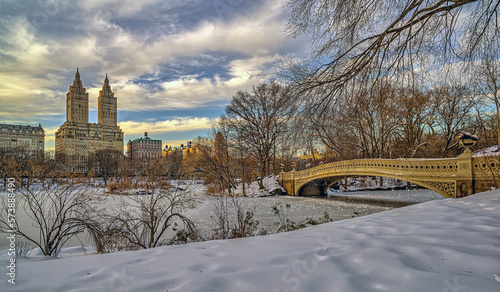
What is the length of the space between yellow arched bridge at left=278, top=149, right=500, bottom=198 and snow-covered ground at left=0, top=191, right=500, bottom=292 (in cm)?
701

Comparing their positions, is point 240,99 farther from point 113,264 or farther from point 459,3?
point 113,264

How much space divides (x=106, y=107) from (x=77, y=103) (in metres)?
14.2

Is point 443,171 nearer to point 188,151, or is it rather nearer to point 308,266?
point 308,266

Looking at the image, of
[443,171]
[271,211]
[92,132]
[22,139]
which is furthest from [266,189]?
[92,132]

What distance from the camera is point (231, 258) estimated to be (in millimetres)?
2896

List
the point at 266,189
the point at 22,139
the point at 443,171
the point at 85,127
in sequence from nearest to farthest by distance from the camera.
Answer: the point at 443,171 < the point at 266,189 < the point at 22,139 < the point at 85,127

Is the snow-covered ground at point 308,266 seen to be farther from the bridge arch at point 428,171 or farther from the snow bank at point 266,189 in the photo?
the snow bank at point 266,189

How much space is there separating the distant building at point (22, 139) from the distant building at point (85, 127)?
26.6 m

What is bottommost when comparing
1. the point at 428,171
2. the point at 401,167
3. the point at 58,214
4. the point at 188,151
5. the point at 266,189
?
the point at 266,189

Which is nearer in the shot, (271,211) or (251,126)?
(271,211)

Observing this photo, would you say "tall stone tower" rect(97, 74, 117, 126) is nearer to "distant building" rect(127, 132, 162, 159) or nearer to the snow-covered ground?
"distant building" rect(127, 132, 162, 159)

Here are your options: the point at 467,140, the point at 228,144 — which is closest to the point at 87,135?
the point at 228,144

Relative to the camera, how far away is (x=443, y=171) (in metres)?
13.2

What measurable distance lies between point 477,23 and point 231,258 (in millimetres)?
5718
